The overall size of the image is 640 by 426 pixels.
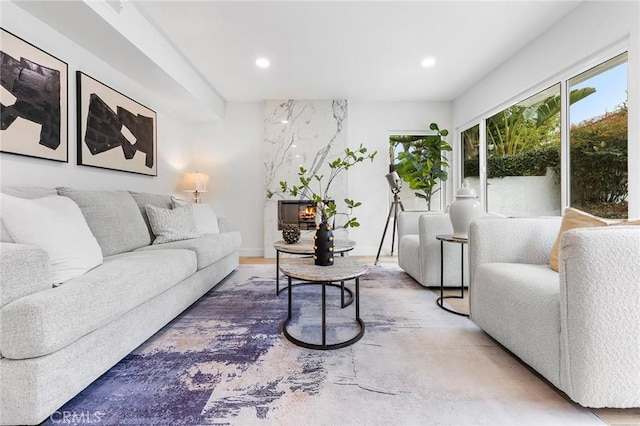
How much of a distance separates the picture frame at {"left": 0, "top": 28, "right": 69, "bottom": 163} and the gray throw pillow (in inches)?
30.1

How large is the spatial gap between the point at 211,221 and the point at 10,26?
2094 millimetres

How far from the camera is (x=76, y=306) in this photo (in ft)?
3.76

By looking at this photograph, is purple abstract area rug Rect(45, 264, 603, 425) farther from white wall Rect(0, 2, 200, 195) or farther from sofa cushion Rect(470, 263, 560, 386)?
white wall Rect(0, 2, 200, 195)

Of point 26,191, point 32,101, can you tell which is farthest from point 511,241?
point 32,101

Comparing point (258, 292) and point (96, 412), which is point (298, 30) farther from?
point (96, 412)

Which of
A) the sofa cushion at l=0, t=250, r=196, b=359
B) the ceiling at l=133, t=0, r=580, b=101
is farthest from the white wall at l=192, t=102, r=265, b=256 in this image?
the sofa cushion at l=0, t=250, r=196, b=359

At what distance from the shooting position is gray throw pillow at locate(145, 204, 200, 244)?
261 cm

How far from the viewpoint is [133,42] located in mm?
2289

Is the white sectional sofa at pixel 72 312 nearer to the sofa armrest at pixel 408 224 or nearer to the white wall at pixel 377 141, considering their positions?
the sofa armrest at pixel 408 224

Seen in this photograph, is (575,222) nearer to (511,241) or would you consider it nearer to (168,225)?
(511,241)

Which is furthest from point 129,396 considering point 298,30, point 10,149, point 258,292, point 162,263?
point 298,30

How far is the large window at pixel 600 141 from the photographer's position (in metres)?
2.09

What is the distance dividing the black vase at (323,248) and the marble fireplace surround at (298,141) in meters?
2.80

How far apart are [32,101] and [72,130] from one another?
0.39m
